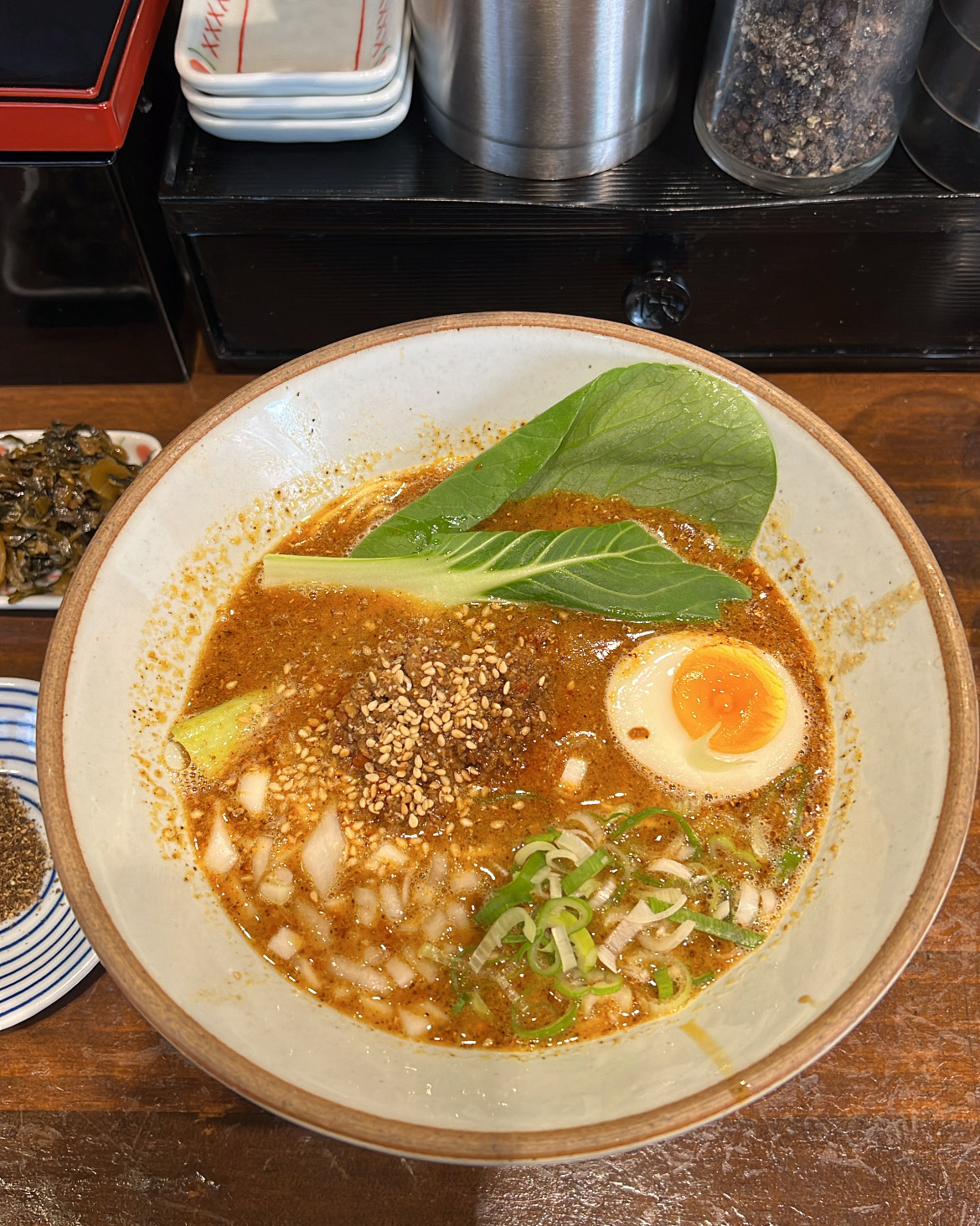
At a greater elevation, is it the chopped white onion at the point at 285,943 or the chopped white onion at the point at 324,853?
the chopped white onion at the point at 324,853

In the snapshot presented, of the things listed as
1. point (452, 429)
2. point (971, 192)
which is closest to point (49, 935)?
point (452, 429)

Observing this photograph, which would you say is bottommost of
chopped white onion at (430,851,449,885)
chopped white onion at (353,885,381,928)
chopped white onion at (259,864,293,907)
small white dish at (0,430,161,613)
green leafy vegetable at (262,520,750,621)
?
chopped white onion at (353,885,381,928)

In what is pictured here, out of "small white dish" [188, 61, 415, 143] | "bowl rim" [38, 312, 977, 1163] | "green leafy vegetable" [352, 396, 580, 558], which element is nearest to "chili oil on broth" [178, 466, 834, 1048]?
"green leafy vegetable" [352, 396, 580, 558]

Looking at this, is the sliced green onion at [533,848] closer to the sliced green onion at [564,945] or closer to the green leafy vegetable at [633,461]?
the sliced green onion at [564,945]

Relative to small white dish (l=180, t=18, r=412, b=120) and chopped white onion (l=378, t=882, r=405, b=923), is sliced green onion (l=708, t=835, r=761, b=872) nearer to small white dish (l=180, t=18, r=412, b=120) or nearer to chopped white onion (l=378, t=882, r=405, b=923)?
chopped white onion (l=378, t=882, r=405, b=923)

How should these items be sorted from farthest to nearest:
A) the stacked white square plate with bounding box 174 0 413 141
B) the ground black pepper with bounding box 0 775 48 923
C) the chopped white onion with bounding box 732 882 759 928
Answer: the stacked white square plate with bounding box 174 0 413 141 → the ground black pepper with bounding box 0 775 48 923 → the chopped white onion with bounding box 732 882 759 928

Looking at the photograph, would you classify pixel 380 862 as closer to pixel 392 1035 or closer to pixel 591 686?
pixel 392 1035

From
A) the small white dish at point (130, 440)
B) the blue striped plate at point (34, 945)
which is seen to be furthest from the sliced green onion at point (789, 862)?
the small white dish at point (130, 440)
